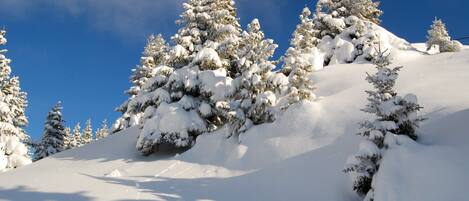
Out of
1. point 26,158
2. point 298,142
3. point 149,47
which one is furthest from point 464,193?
point 149,47

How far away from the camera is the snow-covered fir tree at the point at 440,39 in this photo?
108 feet

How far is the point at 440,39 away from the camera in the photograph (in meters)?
32.8

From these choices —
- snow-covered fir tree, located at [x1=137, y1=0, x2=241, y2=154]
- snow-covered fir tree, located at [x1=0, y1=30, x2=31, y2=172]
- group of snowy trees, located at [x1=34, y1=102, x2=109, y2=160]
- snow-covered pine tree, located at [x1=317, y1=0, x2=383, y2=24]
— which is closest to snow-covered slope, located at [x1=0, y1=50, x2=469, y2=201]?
snow-covered fir tree, located at [x1=137, y1=0, x2=241, y2=154]

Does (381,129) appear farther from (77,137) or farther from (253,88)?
(77,137)

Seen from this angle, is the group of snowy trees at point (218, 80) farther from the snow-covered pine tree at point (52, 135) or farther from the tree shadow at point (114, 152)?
the snow-covered pine tree at point (52, 135)

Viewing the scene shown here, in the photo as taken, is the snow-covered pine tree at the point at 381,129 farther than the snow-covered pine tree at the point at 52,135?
No

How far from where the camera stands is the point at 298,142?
1719 cm

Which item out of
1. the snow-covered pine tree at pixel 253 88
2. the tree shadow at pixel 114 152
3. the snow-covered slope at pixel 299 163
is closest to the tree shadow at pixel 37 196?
the snow-covered slope at pixel 299 163

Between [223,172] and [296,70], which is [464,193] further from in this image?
[296,70]

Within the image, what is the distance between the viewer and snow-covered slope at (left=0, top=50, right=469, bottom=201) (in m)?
11.3

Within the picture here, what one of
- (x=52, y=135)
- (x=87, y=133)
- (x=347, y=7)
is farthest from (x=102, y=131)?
(x=347, y=7)

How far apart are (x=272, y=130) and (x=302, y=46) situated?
993cm

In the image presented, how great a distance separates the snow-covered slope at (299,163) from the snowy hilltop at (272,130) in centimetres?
5

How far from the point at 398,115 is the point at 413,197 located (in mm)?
2914
